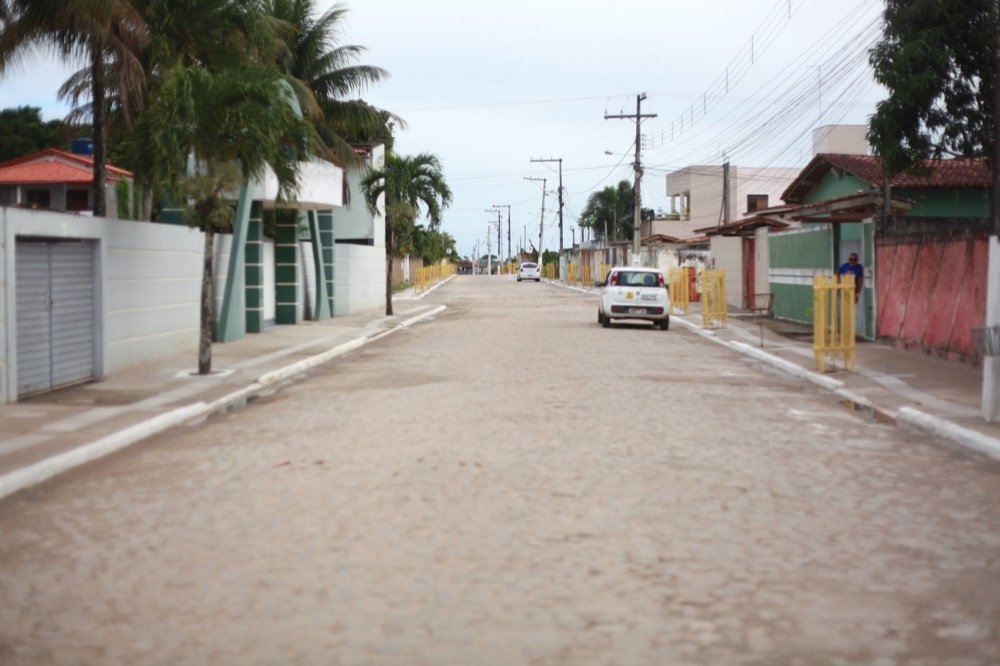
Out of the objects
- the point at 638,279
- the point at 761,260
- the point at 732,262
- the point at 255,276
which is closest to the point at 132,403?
the point at 255,276

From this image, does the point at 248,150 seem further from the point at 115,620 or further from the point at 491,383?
the point at 115,620

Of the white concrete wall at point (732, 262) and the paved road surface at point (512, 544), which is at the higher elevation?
the white concrete wall at point (732, 262)

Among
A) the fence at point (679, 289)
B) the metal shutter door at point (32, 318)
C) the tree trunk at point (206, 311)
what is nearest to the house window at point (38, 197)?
the fence at point (679, 289)

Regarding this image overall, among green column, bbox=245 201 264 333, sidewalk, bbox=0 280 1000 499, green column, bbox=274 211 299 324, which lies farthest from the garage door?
green column, bbox=274 211 299 324

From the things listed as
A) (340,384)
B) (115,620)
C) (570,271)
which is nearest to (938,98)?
(340,384)

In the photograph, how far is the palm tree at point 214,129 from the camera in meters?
17.1

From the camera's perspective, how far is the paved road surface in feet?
17.7

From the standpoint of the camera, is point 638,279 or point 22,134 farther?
point 22,134

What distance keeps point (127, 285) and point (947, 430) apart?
42.0ft

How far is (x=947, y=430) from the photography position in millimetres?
12125

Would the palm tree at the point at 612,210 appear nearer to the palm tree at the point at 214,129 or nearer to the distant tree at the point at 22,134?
the distant tree at the point at 22,134

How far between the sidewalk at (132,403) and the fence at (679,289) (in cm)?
1841

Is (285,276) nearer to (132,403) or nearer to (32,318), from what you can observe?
(32,318)

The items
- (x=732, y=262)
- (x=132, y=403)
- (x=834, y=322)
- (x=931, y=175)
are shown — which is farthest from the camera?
(x=732, y=262)
